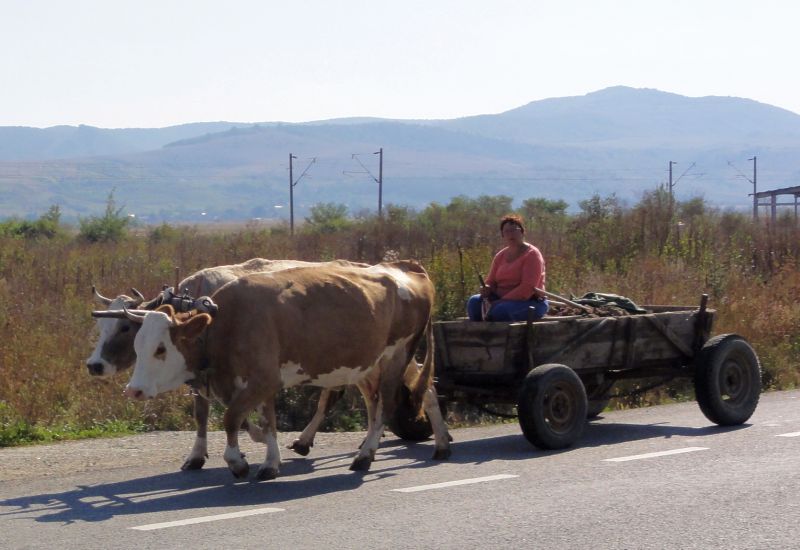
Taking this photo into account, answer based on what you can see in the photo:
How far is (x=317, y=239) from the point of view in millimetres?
36656

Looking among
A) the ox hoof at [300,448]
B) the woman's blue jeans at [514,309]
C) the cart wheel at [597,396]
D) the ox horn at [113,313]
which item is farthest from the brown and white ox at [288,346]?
the cart wheel at [597,396]

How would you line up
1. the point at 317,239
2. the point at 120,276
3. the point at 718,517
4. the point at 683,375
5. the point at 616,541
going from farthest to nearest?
1. the point at 317,239
2. the point at 120,276
3. the point at 683,375
4. the point at 718,517
5. the point at 616,541

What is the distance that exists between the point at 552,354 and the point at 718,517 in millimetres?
3861

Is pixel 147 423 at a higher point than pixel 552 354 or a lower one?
lower

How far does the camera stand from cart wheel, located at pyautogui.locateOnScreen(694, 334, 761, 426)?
13.3m

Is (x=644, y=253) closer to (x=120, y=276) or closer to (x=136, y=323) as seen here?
(x=120, y=276)

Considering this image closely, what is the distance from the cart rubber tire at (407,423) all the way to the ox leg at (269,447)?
1.97 meters

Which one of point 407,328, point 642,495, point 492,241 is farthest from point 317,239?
point 642,495

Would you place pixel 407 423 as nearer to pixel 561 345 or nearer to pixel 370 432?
pixel 370 432

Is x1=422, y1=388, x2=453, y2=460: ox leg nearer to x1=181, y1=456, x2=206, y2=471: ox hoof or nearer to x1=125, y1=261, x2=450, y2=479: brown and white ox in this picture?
x1=125, y1=261, x2=450, y2=479: brown and white ox

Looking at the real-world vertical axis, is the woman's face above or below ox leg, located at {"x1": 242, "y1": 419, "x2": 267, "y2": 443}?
above

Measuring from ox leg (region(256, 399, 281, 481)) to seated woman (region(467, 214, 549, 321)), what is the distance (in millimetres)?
2864

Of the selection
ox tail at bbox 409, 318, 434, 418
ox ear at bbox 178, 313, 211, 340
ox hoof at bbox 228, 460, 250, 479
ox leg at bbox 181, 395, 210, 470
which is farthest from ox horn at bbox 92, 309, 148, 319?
ox tail at bbox 409, 318, 434, 418

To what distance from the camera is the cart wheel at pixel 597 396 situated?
13527 mm
